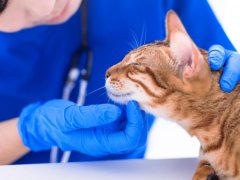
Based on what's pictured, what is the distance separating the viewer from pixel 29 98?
3.46ft

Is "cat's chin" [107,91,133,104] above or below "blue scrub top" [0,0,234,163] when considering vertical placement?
below

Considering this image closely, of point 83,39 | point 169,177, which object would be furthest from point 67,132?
point 83,39

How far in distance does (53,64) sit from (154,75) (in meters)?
0.47

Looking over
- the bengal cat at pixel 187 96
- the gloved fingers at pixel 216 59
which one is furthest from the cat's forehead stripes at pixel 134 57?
the gloved fingers at pixel 216 59

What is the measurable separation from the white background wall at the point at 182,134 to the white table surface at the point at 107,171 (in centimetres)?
43

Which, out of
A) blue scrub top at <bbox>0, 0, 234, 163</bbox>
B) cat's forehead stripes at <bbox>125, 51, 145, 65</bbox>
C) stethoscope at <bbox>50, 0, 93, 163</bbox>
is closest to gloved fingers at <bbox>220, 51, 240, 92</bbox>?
cat's forehead stripes at <bbox>125, 51, 145, 65</bbox>

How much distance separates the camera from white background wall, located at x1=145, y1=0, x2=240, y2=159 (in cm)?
121

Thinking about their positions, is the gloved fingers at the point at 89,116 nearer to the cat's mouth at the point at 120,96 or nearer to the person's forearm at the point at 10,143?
the cat's mouth at the point at 120,96

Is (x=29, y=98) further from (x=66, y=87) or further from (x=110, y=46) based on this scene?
(x=110, y=46)

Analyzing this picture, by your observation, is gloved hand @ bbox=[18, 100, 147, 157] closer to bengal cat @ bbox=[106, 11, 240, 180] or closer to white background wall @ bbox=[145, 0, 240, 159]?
bengal cat @ bbox=[106, 11, 240, 180]

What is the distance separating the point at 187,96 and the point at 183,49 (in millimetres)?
87

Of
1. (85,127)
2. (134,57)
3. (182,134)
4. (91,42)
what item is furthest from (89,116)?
(182,134)

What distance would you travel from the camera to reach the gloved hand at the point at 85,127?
0.71 meters

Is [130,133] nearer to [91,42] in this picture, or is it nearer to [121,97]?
[121,97]
